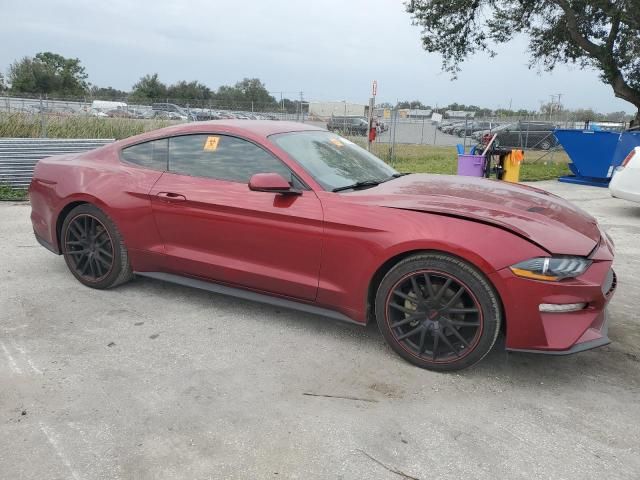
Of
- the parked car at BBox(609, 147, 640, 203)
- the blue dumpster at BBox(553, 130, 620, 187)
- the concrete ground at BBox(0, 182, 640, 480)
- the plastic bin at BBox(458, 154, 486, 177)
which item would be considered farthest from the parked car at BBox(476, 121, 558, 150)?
the concrete ground at BBox(0, 182, 640, 480)

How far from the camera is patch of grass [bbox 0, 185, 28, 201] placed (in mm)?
8165

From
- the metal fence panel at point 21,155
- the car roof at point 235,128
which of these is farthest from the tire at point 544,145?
the car roof at point 235,128

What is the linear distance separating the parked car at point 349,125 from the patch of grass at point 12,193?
16097 mm

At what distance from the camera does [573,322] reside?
2801 mm

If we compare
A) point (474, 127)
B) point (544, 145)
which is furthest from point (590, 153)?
point (474, 127)

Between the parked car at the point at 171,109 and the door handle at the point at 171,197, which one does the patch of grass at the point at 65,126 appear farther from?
the door handle at the point at 171,197

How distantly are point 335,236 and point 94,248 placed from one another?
2.19 m

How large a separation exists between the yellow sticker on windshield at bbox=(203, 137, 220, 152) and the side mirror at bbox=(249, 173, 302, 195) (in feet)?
2.15

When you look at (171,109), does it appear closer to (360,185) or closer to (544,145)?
(544,145)

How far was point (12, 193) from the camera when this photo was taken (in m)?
8.38

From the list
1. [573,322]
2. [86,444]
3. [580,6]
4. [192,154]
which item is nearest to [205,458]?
[86,444]

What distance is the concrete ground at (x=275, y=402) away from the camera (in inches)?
90.5

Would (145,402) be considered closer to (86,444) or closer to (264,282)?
(86,444)

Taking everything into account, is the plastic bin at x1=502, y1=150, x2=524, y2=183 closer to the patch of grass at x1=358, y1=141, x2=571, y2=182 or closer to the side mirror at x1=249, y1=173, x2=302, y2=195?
the patch of grass at x1=358, y1=141, x2=571, y2=182
